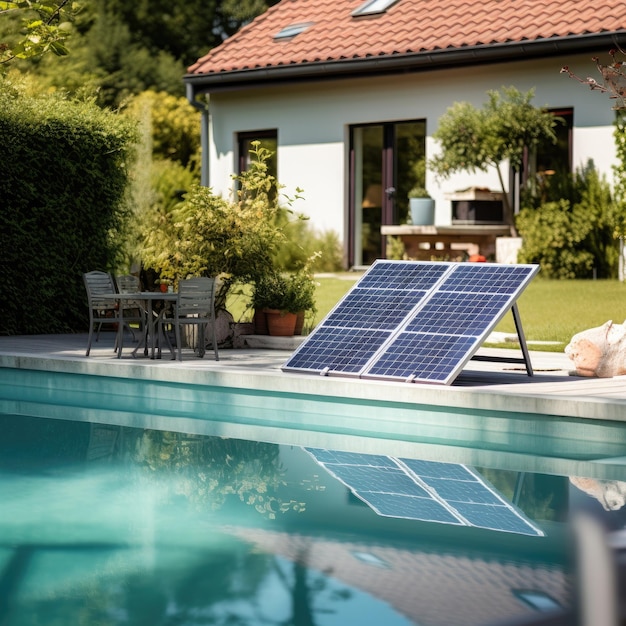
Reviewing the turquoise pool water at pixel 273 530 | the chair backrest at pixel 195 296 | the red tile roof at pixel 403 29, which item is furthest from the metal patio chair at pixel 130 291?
the red tile roof at pixel 403 29

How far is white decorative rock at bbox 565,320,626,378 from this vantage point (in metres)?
8.25

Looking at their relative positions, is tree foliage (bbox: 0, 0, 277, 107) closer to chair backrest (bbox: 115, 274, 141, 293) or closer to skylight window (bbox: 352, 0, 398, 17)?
skylight window (bbox: 352, 0, 398, 17)

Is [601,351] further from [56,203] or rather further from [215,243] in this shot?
[56,203]

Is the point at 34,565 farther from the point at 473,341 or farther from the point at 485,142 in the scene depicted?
the point at 485,142

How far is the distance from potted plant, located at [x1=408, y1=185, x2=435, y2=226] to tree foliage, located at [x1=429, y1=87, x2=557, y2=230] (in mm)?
675

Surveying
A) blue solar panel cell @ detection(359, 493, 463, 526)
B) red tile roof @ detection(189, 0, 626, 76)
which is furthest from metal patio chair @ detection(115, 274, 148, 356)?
red tile roof @ detection(189, 0, 626, 76)

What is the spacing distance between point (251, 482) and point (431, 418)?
1.54 meters

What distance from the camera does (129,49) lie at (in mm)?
37219

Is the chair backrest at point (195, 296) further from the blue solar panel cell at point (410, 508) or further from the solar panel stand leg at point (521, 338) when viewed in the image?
the blue solar panel cell at point (410, 508)

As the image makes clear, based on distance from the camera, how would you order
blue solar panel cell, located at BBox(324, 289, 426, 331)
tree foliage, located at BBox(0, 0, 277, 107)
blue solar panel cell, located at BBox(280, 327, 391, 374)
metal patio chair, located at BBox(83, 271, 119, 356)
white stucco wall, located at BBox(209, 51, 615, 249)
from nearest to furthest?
blue solar panel cell, located at BBox(280, 327, 391, 374) < blue solar panel cell, located at BBox(324, 289, 426, 331) < metal patio chair, located at BBox(83, 271, 119, 356) < white stucco wall, located at BBox(209, 51, 615, 249) < tree foliage, located at BBox(0, 0, 277, 107)

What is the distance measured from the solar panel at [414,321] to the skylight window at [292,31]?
442 inches

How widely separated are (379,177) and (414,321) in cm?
1005

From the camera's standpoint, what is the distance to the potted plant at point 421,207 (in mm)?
16453

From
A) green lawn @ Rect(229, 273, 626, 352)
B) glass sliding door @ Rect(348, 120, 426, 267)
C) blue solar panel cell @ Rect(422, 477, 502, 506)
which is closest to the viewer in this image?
blue solar panel cell @ Rect(422, 477, 502, 506)
